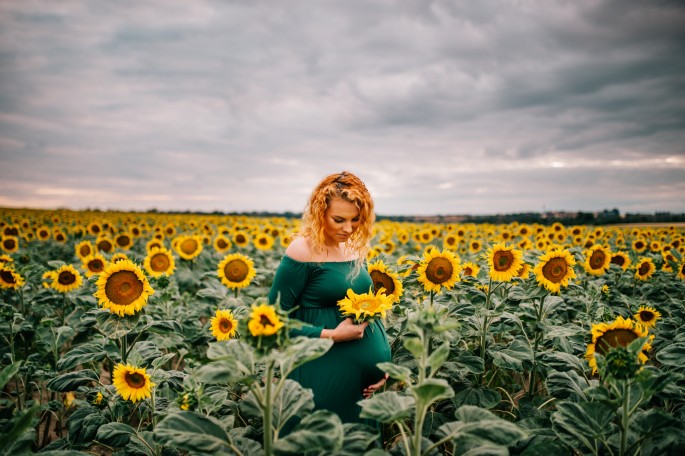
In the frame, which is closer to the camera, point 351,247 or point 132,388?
point 132,388

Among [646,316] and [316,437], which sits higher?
[316,437]

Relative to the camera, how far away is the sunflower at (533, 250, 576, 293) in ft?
12.5

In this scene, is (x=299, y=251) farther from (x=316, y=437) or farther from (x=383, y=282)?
(x=316, y=437)

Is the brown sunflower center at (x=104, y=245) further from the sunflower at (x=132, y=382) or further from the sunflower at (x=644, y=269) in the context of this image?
the sunflower at (x=644, y=269)

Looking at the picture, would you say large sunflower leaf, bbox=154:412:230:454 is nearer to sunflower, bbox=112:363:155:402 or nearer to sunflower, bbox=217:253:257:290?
sunflower, bbox=112:363:155:402

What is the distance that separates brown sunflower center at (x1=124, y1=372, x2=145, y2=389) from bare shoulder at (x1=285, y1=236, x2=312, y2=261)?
130 centimetres

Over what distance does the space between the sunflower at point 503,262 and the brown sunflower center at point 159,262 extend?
4500 millimetres

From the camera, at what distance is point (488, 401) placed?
123 inches

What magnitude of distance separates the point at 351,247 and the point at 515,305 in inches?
70.9

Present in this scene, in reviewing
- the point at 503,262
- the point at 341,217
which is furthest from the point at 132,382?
the point at 503,262

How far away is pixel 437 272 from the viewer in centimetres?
355

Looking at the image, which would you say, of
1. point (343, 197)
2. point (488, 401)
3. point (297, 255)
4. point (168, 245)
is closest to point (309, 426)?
point (297, 255)

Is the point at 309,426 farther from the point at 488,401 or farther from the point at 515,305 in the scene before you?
the point at 515,305

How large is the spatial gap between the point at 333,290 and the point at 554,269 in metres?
2.28
